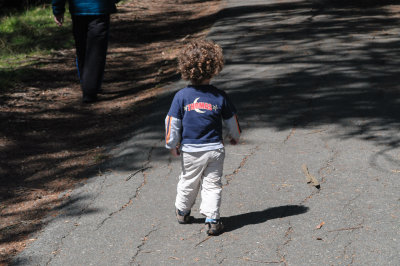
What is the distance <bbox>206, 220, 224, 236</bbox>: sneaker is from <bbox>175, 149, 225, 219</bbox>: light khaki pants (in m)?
0.05

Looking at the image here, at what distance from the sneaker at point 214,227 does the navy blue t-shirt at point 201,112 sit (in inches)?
21.8

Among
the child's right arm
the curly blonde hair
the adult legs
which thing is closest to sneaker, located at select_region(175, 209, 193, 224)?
the child's right arm

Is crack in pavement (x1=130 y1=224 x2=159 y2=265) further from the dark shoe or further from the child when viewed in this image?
the dark shoe

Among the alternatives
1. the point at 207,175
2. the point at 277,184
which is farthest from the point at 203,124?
the point at 277,184

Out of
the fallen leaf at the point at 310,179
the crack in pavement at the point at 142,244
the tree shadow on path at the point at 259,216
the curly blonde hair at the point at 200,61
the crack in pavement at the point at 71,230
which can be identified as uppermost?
the curly blonde hair at the point at 200,61

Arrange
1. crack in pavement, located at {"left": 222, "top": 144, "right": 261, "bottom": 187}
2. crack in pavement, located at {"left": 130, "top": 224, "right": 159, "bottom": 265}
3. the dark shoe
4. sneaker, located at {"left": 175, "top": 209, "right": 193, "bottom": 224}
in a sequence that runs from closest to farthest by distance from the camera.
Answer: crack in pavement, located at {"left": 130, "top": 224, "right": 159, "bottom": 265}
sneaker, located at {"left": 175, "top": 209, "right": 193, "bottom": 224}
crack in pavement, located at {"left": 222, "top": 144, "right": 261, "bottom": 187}
the dark shoe

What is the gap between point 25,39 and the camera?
11.3 meters

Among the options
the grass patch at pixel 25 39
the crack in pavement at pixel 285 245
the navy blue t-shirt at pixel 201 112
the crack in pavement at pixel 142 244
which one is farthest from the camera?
the grass patch at pixel 25 39

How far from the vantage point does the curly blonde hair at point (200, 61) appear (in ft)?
12.4

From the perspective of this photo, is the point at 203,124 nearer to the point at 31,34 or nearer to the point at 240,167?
the point at 240,167

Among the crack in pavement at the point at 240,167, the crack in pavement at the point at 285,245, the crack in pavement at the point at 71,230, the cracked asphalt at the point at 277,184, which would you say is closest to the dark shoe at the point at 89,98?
the cracked asphalt at the point at 277,184

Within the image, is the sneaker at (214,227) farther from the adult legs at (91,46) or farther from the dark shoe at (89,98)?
the dark shoe at (89,98)

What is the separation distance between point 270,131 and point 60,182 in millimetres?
2122

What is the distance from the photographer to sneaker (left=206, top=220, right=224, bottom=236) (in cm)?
391
